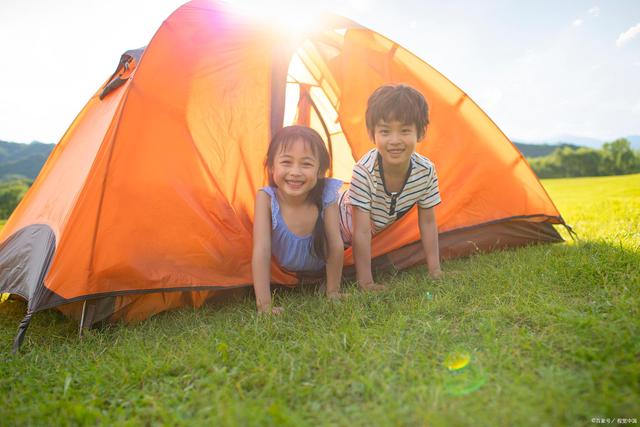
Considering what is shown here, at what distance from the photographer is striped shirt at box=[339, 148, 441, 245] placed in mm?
2473

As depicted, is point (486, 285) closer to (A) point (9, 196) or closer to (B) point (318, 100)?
(B) point (318, 100)

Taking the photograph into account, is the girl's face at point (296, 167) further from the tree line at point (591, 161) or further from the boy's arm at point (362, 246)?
the tree line at point (591, 161)

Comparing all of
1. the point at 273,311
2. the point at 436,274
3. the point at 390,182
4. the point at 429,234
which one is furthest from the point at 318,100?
the point at 273,311

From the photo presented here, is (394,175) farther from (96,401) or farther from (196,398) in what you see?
(96,401)

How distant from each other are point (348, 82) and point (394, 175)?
2.87 feet

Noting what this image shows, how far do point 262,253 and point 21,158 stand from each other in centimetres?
4762

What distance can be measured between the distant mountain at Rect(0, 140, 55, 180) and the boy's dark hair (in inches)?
1381

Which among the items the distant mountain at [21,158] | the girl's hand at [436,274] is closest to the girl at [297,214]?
the girl's hand at [436,274]

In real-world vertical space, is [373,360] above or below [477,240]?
below

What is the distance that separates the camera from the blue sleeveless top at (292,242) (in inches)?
92.5

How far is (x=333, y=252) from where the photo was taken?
2.35 m

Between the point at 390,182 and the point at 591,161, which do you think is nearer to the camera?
the point at 390,182

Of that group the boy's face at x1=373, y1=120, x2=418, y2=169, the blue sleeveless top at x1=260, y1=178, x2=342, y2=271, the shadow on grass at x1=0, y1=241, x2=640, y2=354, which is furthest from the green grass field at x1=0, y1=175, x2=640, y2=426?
the boy's face at x1=373, y1=120, x2=418, y2=169

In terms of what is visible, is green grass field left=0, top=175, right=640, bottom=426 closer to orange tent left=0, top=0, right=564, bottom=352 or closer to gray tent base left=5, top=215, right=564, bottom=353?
orange tent left=0, top=0, right=564, bottom=352
